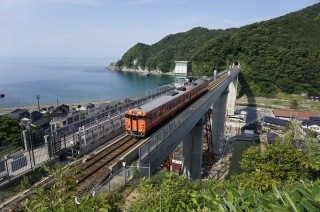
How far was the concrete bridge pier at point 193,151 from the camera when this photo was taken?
30.4 metres

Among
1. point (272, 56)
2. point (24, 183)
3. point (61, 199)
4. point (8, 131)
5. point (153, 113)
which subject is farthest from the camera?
point (272, 56)

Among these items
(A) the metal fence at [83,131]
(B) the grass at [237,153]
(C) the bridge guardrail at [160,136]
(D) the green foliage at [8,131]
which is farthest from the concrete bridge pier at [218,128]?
(D) the green foliage at [8,131]

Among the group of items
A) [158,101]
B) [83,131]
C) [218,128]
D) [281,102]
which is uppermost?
[158,101]

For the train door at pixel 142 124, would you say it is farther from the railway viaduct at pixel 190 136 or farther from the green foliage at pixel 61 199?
the green foliage at pixel 61 199

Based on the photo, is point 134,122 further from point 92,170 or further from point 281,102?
point 281,102

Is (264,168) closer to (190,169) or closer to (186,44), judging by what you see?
(190,169)

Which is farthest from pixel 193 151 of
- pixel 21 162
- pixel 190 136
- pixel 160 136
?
pixel 21 162

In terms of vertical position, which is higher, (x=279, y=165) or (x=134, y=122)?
(x=134, y=122)

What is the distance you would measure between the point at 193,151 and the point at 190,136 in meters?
1.92

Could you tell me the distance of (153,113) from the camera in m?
19.7

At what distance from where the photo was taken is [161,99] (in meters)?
23.4

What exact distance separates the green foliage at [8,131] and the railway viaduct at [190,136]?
19263 millimetres

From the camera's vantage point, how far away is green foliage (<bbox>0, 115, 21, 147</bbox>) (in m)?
28.7

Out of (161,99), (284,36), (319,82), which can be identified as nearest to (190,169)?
(161,99)
